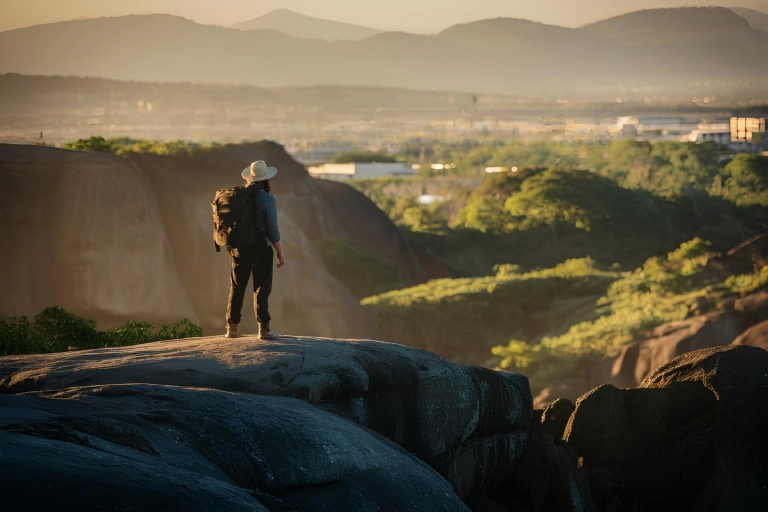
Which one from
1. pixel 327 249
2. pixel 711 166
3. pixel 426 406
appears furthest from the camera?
pixel 711 166

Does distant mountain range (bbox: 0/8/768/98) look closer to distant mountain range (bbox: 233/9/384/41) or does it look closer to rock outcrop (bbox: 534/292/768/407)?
distant mountain range (bbox: 233/9/384/41)

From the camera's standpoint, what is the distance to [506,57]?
96312 millimetres

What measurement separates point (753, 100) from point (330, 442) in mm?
82216

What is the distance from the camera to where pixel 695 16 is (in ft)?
297

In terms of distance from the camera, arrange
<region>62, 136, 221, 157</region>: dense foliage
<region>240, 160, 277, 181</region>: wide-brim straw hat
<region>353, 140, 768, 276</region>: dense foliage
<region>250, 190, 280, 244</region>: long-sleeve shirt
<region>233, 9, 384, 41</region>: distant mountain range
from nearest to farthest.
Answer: <region>250, 190, 280, 244</region>: long-sleeve shirt, <region>240, 160, 277, 181</region>: wide-brim straw hat, <region>62, 136, 221, 157</region>: dense foliage, <region>353, 140, 768, 276</region>: dense foliage, <region>233, 9, 384, 41</region>: distant mountain range

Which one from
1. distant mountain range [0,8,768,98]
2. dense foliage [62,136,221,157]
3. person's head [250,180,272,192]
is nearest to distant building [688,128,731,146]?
distant mountain range [0,8,768,98]

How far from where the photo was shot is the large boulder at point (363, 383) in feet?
37.4

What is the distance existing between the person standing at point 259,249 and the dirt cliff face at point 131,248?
66.2 feet

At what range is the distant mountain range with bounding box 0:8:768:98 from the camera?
79.2 metres

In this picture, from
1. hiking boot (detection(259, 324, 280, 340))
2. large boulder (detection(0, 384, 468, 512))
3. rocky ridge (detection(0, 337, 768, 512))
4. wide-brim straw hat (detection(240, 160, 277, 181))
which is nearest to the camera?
large boulder (detection(0, 384, 468, 512))

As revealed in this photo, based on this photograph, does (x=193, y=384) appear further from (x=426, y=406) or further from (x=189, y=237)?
(x=189, y=237)

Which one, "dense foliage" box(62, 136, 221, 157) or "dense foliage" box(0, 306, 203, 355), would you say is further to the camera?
"dense foliage" box(62, 136, 221, 157)

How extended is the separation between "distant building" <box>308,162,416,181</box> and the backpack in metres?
69.2

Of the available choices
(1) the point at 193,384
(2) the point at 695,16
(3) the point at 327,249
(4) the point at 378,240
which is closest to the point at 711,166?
(2) the point at 695,16
